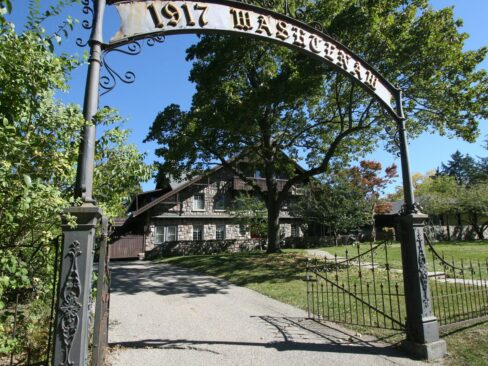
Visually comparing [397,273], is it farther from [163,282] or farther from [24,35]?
[24,35]

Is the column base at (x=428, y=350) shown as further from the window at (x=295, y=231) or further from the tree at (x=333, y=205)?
the window at (x=295, y=231)

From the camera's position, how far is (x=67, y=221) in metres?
3.22

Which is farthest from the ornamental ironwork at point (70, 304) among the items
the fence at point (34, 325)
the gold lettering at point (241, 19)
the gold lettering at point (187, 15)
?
the gold lettering at point (241, 19)

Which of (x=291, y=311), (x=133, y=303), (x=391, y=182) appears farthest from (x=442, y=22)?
(x=391, y=182)

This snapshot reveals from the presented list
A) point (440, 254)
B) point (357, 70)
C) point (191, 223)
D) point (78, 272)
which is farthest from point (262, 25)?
point (191, 223)

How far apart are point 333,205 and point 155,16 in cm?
2873

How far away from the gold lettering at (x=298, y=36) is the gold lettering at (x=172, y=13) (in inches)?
72.2

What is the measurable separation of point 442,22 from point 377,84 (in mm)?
8991

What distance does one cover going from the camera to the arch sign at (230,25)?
4121mm

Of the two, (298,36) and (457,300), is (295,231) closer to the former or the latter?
(457,300)

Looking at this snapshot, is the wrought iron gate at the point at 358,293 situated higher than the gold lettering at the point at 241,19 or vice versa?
the gold lettering at the point at 241,19

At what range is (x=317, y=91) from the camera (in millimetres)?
14617

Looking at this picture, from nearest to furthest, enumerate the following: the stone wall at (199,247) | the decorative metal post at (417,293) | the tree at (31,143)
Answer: the tree at (31,143), the decorative metal post at (417,293), the stone wall at (199,247)

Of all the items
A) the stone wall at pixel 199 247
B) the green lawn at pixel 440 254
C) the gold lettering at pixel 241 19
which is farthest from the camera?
Result: the stone wall at pixel 199 247
